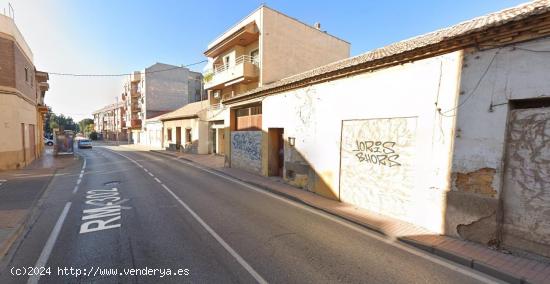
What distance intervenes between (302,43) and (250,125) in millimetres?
10728

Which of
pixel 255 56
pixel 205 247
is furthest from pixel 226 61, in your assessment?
pixel 205 247

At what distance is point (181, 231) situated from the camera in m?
5.87

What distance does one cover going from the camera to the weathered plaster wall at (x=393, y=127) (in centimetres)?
566

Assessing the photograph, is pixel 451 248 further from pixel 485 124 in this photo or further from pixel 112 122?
pixel 112 122

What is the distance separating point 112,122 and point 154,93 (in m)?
28.4

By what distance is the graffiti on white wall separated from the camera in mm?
6410

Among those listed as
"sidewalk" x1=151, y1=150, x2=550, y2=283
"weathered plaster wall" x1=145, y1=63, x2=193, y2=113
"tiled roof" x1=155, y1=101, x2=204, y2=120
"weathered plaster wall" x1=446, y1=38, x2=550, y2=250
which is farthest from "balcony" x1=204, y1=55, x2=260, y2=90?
"weathered plaster wall" x1=145, y1=63, x2=193, y2=113

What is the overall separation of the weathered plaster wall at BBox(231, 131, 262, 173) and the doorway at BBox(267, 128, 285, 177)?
84 cm

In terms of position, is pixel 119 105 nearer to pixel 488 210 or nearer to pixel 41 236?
pixel 41 236

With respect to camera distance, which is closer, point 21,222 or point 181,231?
point 181,231

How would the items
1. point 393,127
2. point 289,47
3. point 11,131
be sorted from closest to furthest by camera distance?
point 393,127 < point 11,131 < point 289,47

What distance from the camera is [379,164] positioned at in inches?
278

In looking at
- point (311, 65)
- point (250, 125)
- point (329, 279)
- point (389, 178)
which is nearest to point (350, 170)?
point (389, 178)

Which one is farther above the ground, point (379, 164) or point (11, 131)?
point (11, 131)
